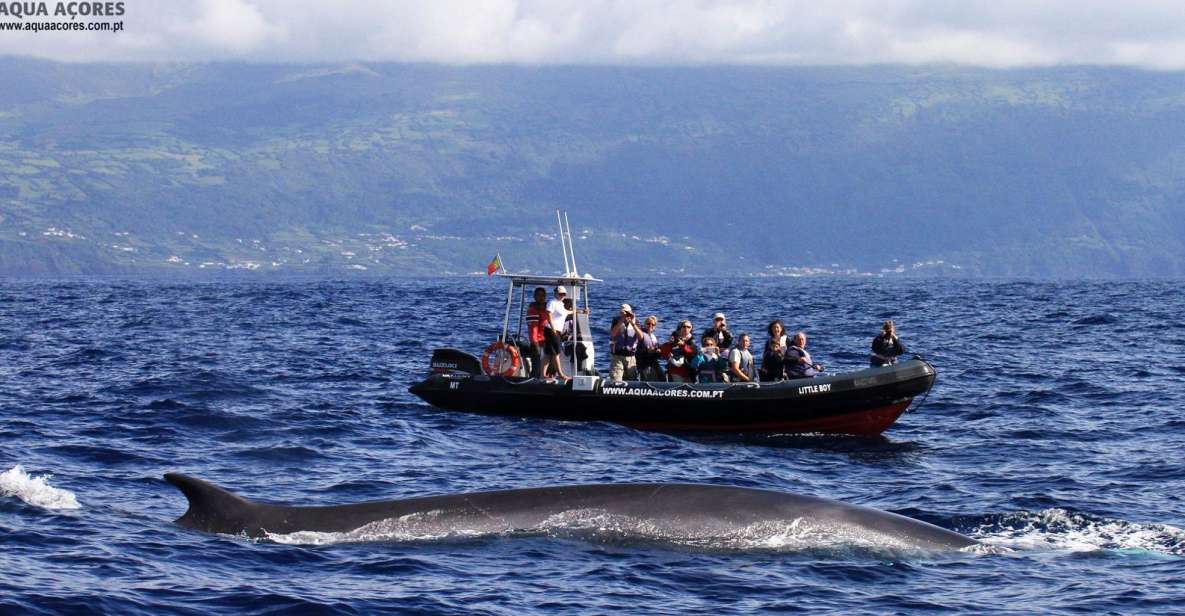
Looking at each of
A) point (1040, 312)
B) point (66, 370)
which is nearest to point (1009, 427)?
point (66, 370)

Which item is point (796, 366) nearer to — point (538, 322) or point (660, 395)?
point (660, 395)

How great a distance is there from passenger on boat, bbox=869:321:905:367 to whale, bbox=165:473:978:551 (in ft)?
37.0

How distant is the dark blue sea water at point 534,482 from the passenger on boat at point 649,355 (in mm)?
1764

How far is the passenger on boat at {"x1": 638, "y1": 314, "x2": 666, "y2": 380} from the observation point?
26.9 m

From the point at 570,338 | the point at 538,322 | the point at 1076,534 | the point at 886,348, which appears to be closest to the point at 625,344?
the point at 570,338

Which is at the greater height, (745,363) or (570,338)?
(570,338)

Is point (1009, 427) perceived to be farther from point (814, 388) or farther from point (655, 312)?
point (655, 312)

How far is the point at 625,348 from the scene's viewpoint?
88.7 feet

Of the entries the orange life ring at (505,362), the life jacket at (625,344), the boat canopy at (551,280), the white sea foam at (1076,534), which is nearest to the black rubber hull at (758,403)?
the orange life ring at (505,362)

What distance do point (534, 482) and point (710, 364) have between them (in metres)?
7.23

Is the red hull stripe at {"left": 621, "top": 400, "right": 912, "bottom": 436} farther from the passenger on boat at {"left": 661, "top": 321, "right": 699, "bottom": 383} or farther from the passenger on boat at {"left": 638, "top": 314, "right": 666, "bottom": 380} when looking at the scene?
the passenger on boat at {"left": 638, "top": 314, "right": 666, "bottom": 380}

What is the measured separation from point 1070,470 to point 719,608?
31.9 ft

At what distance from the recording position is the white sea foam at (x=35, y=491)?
16500mm

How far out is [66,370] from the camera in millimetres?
33938
